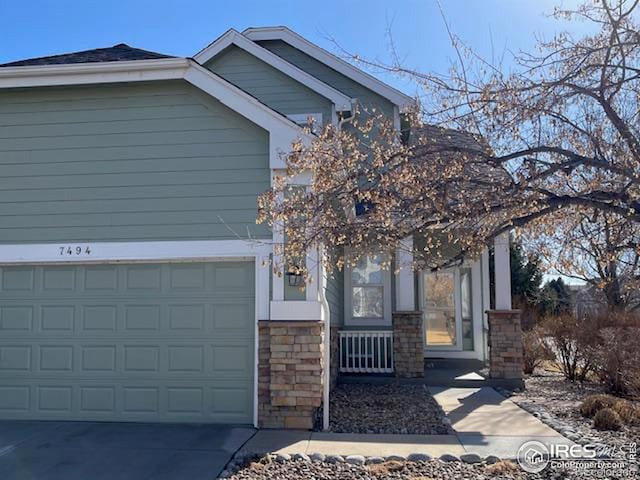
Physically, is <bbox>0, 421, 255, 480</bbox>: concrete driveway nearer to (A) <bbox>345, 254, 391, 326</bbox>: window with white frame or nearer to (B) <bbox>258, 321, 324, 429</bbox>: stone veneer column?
(B) <bbox>258, 321, 324, 429</bbox>: stone veneer column

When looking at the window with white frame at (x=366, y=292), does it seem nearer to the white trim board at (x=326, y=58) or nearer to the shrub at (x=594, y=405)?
the white trim board at (x=326, y=58)

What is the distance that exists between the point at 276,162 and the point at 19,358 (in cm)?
454

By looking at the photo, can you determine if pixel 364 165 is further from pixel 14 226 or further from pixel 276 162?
pixel 14 226

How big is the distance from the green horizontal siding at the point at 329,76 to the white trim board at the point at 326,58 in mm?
156

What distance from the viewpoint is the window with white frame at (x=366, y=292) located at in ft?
39.9

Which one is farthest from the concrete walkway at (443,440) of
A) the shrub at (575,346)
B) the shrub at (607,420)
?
the shrub at (575,346)

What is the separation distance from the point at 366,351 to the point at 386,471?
5.64 metres

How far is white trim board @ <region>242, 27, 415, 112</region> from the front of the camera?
12719 millimetres

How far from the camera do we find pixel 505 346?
10898 millimetres

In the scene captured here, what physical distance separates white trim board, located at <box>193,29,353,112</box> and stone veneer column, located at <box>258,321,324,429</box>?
5.97m

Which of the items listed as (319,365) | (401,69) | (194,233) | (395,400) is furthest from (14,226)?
(395,400)

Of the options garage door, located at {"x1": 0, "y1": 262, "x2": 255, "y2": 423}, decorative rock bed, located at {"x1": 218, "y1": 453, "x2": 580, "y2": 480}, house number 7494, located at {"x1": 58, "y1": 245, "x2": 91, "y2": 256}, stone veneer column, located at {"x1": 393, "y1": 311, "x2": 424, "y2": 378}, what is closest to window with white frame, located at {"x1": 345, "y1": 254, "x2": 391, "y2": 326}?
stone veneer column, located at {"x1": 393, "y1": 311, "x2": 424, "y2": 378}

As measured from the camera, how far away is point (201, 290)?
782 cm

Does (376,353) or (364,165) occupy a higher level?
(364,165)
